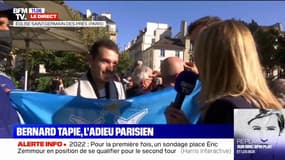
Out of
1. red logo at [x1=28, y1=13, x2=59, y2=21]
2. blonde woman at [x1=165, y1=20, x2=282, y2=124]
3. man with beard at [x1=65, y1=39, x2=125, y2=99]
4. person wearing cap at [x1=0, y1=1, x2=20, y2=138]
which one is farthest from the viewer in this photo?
red logo at [x1=28, y1=13, x2=59, y2=21]

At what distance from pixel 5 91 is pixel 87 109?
55 cm

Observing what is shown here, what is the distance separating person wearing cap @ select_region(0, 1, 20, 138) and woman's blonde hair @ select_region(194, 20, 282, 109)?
946 millimetres

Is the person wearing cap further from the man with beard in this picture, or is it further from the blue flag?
the man with beard

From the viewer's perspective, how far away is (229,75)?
6.61ft

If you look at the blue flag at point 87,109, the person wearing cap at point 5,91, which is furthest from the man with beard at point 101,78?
the person wearing cap at point 5,91

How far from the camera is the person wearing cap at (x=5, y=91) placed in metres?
2.23

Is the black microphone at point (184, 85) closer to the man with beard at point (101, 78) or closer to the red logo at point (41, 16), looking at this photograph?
the man with beard at point (101, 78)

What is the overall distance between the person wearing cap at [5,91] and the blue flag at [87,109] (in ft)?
0.43

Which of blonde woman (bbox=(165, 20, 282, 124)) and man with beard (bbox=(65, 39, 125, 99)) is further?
man with beard (bbox=(65, 39, 125, 99))

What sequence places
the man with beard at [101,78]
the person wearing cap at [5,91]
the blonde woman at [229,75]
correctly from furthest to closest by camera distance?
the man with beard at [101,78] < the person wearing cap at [5,91] < the blonde woman at [229,75]

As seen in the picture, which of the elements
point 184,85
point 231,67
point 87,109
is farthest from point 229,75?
point 87,109

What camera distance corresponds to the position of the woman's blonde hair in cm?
200

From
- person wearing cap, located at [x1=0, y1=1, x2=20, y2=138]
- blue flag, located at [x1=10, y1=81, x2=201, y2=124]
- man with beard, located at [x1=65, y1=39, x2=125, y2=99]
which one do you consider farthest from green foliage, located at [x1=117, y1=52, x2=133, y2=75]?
person wearing cap, located at [x1=0, y1=1, x2=20, y2=138]

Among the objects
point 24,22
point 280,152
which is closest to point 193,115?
point 280,152
